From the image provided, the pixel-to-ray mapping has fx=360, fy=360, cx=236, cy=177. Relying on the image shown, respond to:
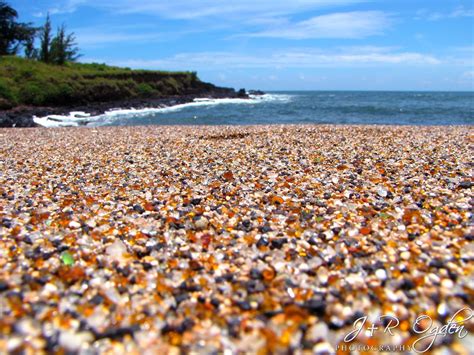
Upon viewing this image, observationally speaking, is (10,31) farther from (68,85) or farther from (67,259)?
(67,259)

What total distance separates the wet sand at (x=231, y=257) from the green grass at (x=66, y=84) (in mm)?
30256

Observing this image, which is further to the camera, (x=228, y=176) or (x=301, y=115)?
(x=301, y=115)

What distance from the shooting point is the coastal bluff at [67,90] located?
31188mm

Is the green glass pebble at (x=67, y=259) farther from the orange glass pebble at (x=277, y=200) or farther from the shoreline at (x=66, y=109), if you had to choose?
the shoreline at (x=66, y=109)

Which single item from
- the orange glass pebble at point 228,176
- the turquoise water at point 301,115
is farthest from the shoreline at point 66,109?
the orange glass pebble at point 228,176

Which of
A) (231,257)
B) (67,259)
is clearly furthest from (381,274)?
(67,259)

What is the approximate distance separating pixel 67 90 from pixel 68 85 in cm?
113

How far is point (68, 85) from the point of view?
3931 centimetres

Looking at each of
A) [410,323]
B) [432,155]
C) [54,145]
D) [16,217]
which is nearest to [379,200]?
[410,323]

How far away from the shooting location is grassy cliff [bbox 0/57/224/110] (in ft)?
112

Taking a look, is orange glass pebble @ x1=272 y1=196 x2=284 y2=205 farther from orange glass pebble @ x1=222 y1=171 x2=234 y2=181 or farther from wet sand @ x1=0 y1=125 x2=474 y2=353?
orange glass pebble @ x1=222 y1=171 x2=234 y2=181

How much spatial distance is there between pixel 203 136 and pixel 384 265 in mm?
11050

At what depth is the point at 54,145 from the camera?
1275 cm

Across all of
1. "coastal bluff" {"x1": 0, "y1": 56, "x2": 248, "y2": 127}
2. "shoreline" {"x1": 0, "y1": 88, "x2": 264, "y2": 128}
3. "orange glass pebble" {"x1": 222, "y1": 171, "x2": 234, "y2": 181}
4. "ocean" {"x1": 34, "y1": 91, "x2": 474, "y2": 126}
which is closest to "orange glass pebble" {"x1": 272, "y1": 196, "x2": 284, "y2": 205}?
"orange glass pebble" {"x1": 222, "y1": 171, "x2": 234, "y2": 181}
